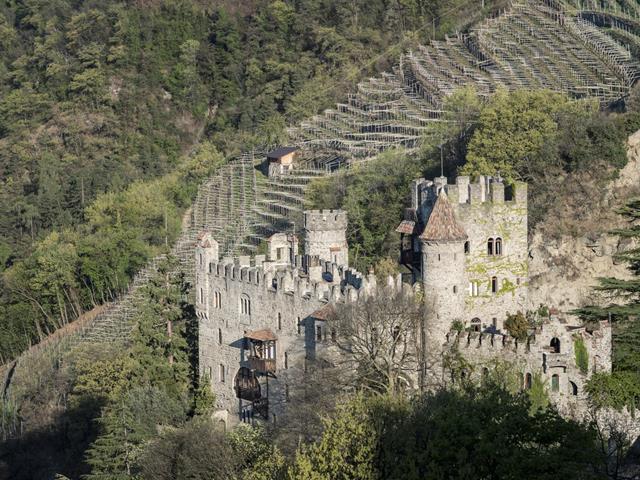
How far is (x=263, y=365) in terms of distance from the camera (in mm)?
48969

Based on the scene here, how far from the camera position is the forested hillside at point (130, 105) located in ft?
257

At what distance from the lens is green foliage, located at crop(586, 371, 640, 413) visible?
4097 centimetres

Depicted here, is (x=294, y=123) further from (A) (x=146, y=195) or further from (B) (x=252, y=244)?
(B) (x=252, y=244)

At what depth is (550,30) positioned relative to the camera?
79500 millimetres

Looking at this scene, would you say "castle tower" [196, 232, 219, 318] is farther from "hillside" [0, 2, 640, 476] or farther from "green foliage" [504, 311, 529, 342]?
"green foliage" [504, 311, 529, 342]

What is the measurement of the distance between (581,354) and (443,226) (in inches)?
244

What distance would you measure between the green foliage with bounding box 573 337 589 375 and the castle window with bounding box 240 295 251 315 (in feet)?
45.0

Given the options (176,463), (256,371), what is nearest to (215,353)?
(256,371)

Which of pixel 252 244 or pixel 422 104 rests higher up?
pixel 422 104

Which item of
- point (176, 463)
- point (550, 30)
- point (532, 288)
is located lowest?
point (176, 463)

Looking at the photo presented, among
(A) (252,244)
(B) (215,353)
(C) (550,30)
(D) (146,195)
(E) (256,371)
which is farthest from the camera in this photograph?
(D) (146,195)

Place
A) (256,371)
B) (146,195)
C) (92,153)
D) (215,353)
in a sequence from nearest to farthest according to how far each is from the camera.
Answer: (256,371) → (215,353) → (146,195) → (92,153)

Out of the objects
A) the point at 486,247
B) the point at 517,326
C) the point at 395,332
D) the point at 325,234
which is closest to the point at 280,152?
the point at 325,234

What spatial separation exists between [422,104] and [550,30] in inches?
315
